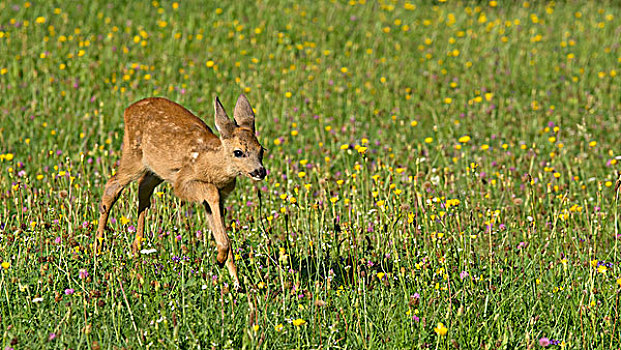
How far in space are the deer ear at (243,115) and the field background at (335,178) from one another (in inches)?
20.7

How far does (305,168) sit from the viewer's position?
24.7 ft

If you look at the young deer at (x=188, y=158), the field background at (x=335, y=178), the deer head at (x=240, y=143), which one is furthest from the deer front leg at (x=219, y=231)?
the deer head at (x=240, y=143)

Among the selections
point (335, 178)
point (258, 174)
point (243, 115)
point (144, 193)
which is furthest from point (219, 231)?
point (335, 178)

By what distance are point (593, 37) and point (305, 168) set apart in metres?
6.69

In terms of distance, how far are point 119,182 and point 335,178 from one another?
240 cm

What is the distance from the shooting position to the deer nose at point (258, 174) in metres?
4.50

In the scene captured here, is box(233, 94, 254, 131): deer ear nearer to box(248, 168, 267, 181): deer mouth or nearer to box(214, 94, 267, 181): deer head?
box(214, 94, 267, 181): deer head

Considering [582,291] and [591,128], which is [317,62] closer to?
[591,128]

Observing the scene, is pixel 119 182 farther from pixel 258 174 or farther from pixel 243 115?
pixel 258 174

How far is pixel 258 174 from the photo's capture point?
14.9 ft

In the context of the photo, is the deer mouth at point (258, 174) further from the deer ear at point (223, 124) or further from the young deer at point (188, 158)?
the deer ear at point (223, 124)

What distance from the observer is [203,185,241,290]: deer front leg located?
458 cm

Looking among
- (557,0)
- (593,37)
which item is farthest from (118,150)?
(557,0)

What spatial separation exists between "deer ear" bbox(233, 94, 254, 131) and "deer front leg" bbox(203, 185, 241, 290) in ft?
1.39
